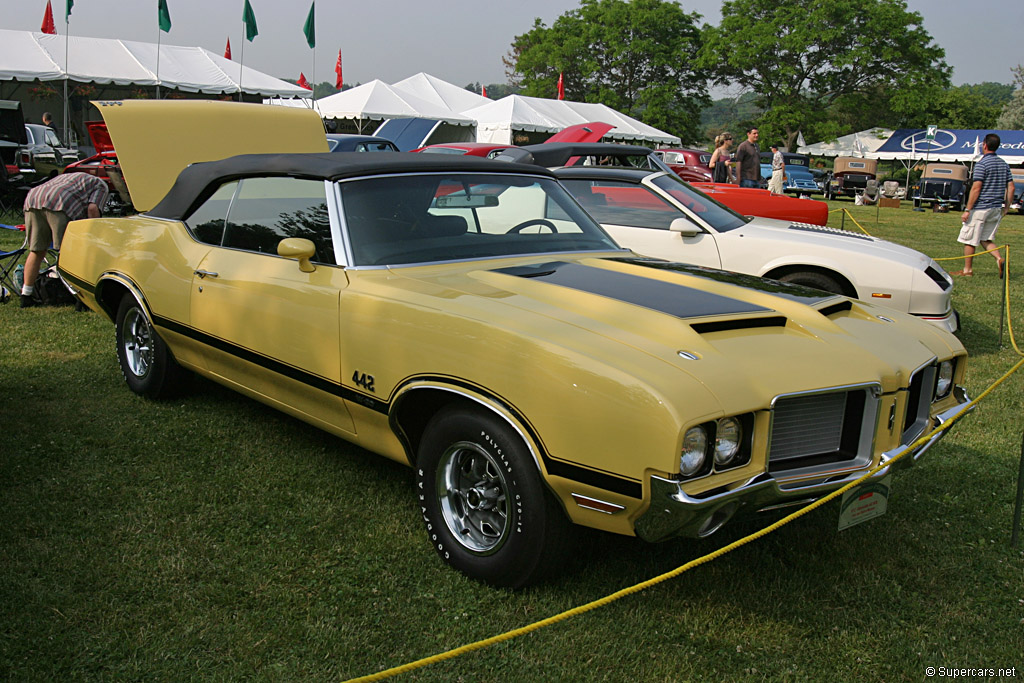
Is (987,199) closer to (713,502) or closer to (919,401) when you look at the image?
(919,401)

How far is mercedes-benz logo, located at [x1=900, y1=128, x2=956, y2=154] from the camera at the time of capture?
133 ft

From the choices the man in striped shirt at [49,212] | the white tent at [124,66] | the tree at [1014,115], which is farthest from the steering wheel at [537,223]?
the tree at [1014,115]

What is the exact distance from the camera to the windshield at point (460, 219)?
3.71 metres

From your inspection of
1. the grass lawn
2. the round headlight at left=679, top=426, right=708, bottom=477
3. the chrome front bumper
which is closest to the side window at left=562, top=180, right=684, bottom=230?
the grass lawn

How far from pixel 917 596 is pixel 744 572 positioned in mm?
639

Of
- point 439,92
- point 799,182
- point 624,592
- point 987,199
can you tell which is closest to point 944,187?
point 799,182

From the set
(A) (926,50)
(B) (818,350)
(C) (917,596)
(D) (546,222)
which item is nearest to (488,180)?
(D) (546,222)

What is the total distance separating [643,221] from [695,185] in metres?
4.03

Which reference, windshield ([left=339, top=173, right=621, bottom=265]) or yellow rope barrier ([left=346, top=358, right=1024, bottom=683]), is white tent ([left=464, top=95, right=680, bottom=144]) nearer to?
windshield ([left=339, top=173, right=621, bottom=265])

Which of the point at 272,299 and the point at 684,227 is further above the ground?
the point at 684,227

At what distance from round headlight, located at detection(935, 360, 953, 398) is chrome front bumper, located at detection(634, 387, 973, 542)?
2.59 feet

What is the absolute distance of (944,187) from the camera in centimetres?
2795

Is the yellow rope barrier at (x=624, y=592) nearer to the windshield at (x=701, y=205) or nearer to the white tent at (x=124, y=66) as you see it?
the windshield at (x=701, y=205)

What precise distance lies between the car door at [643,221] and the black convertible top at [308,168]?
2.66 metres
